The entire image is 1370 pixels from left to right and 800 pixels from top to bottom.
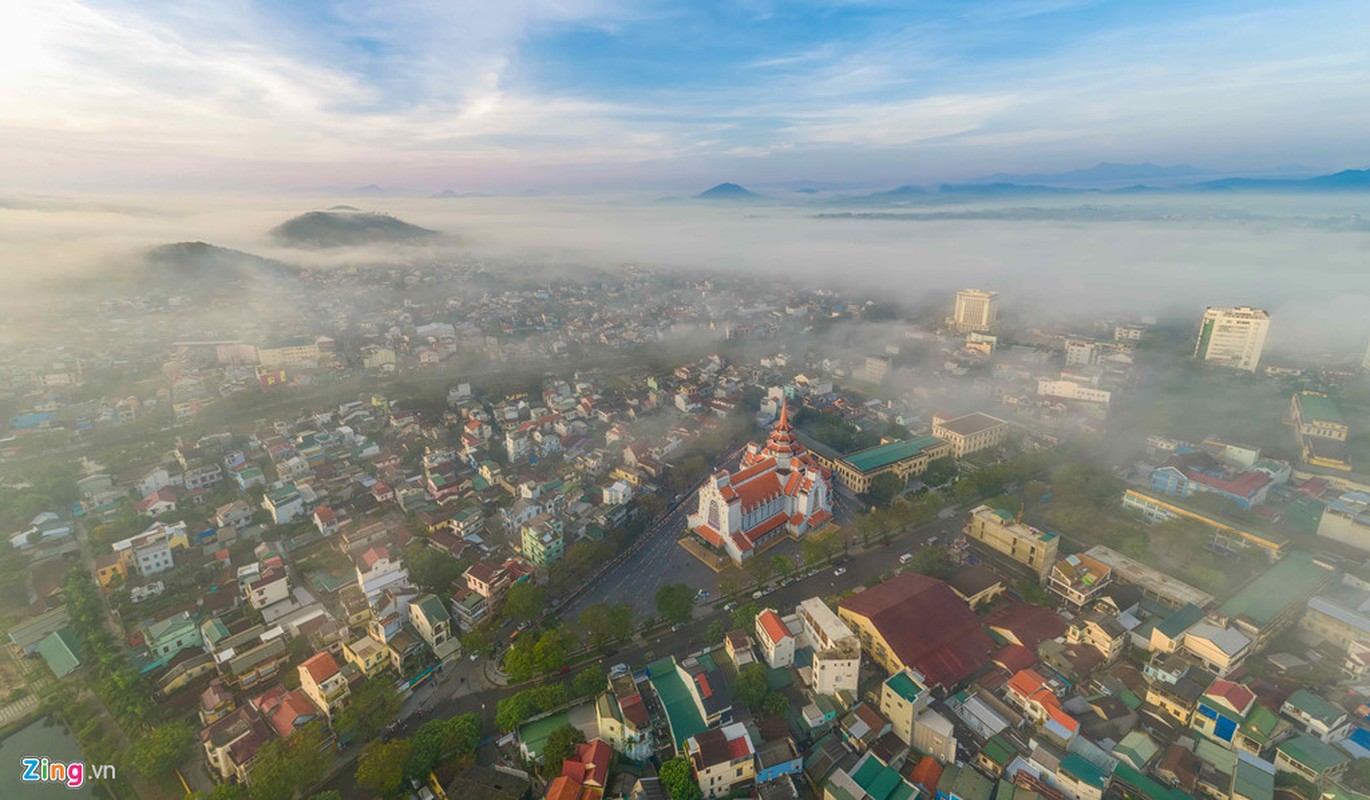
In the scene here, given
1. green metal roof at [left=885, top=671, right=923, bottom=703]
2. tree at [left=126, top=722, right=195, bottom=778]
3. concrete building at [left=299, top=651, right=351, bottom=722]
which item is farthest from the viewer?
concrete building at [left=299, top=651, right=351, bottom=722]

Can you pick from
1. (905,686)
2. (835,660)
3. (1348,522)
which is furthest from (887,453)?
(1348,522)

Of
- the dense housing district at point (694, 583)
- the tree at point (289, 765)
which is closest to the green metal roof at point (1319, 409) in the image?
the dense housing district at point (694, 583)

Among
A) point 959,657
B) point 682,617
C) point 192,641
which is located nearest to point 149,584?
point 192,641

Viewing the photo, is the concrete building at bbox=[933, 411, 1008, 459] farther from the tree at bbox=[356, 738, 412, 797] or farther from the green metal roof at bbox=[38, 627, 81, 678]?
the green metal roof at bbox=[38, 627, 81, 678]

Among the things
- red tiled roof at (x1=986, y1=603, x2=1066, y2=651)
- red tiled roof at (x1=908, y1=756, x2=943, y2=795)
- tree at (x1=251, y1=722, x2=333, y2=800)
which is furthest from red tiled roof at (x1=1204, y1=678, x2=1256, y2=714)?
tree at (x1=251, y1=722, x2=333, y2=800)

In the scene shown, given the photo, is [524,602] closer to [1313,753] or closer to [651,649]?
[651,649]

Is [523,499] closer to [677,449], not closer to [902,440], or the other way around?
[677,449]

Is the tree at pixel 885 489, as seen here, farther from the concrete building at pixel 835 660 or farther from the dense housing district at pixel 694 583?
the concrete building at pixel 835 660
